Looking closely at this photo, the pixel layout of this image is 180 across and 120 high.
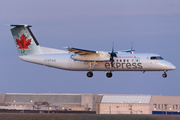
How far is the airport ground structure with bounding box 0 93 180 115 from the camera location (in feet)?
153

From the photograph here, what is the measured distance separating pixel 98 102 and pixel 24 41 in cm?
1617

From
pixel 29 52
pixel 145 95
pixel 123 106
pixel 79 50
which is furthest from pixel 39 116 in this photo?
pixel 145 95

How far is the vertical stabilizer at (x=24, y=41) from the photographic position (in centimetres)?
3744

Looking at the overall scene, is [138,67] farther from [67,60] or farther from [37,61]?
[37,61]

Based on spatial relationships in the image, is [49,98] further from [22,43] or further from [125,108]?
[22,43]

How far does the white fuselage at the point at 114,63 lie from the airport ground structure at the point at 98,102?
32.2 feet

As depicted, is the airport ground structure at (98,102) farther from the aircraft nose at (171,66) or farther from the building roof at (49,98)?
the aircraft nose at (171,66)

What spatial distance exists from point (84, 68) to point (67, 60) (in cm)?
182

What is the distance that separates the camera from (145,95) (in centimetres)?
4941

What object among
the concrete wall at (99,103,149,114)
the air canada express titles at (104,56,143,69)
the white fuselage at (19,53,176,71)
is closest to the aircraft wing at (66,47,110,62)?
the white fuselage at (19,53,176,71)

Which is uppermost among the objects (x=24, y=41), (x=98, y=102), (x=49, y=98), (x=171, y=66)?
(x=24, y=41)

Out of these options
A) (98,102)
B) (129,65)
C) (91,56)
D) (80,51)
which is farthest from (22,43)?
(98,102)

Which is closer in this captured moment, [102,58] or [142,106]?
[102,58]

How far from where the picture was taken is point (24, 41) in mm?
37812
